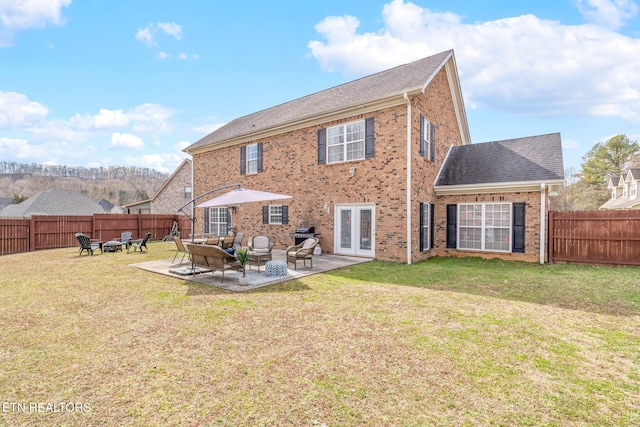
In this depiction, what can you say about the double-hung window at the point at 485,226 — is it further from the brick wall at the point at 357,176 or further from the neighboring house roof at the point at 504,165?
the brick wall at the point at 357,176

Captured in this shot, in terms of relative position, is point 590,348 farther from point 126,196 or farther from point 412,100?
Answer: point 126,196

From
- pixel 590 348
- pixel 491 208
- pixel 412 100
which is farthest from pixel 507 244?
pixel 590 348

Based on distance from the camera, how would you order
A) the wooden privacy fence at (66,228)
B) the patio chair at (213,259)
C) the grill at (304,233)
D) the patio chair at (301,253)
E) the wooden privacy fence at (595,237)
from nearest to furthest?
1. the patio chair at (213,259)
2. the patio chair at (301,253)
3. the wooden privacy fence at (595,237)
4. the grill at (304,233)
5. the wooden privacy fence at (66,228)

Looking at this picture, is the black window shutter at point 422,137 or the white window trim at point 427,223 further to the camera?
the white window trim at point 427,223

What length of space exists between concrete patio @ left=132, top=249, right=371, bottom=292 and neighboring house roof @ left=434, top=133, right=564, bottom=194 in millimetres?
5366

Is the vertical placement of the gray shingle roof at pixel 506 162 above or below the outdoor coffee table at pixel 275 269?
above

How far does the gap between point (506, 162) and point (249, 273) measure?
11204mm

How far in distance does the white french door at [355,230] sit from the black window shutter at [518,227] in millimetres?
5298

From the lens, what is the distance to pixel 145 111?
1415 inches

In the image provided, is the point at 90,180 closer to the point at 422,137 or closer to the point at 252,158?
the point at 252,158

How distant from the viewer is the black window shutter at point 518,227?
11.3m

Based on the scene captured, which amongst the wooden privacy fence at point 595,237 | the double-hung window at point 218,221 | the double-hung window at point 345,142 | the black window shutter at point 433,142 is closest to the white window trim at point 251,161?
the double-hung window at point 218,221

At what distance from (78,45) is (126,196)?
7527 cm

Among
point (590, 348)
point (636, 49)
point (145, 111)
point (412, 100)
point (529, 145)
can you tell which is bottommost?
point (590, 348)
